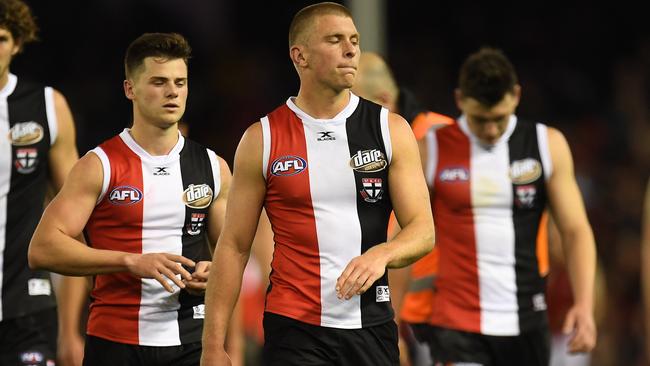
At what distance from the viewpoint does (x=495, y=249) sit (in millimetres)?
6969

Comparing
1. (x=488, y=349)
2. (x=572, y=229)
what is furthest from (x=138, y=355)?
(x=572, y=229)

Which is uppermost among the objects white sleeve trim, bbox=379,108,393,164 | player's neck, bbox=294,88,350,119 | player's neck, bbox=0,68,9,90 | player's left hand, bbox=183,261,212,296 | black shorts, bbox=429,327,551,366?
player's neck, bbox=0,68,9,90

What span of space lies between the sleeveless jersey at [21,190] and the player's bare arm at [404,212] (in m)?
2.00

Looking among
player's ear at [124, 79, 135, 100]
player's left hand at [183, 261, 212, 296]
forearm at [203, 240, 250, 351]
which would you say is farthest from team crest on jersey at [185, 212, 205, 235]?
player's ear at [124, 79, 135, 100]

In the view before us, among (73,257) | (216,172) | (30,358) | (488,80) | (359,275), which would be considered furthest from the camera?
(488,80)

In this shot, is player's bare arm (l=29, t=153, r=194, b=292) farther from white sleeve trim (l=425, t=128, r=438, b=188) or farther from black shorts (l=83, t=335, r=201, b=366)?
white sleeve trim (l=425, t=128, r=438, b=188)

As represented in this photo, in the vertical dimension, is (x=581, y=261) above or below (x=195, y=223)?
below

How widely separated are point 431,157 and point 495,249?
60 centimetres

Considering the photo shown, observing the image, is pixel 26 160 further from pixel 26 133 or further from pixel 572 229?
pixel 572 229

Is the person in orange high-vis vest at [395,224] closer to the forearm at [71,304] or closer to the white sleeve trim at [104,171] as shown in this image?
the forearm at [71,304]

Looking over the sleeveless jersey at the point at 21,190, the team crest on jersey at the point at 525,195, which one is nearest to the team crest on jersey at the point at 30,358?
the sleeveless jersey at the point at 21,190

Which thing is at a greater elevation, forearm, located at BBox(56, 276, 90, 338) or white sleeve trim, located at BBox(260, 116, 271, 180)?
white sleeve trim, located at BBox(260, 116, 271, 180)

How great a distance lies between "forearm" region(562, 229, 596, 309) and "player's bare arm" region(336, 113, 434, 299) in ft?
6.25

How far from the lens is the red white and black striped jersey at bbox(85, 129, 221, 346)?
561 cm
